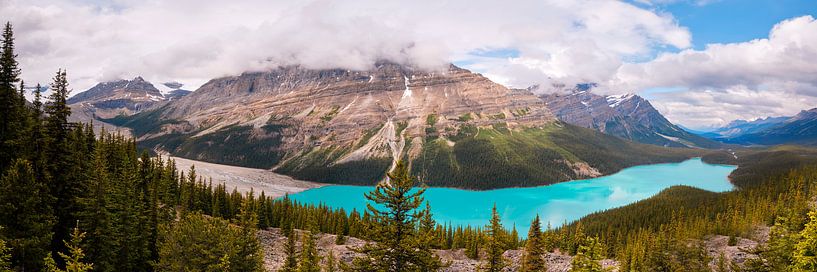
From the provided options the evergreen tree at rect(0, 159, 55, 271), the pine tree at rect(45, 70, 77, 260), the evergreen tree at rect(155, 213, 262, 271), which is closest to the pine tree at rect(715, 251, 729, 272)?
the evergreen tree at rect(155, 213, 262, 271)

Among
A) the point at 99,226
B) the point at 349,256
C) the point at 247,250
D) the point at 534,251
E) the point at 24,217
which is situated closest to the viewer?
the point at 24,217

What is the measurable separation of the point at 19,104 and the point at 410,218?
3708 centimetres

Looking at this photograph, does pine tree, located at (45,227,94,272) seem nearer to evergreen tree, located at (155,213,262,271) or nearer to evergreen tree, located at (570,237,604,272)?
evergreen tree, located at (155,213,262,271)

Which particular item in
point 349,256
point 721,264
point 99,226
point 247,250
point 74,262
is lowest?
point 349,256

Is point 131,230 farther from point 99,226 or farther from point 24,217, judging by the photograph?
point 24,217

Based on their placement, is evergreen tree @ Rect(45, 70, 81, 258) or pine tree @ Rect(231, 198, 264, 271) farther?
evergreen tree @ Rect(45, 70, 81, 258)

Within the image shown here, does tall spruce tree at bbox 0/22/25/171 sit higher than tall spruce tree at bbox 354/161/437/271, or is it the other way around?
tall spruce tree at bbox 0/22/25/171

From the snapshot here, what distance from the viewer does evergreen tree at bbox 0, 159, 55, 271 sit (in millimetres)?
27016

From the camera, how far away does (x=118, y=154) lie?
55.5 metres

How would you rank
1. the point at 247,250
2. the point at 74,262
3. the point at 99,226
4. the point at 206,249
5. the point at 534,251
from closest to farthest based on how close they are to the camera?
the point at 74,262 → the point at 206,249 → the point at 247,250 → the point at 99,226 → the point at 534,251

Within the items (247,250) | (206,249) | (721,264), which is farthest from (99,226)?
(721,264)

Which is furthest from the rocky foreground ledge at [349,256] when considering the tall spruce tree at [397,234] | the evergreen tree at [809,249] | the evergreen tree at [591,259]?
the evergreen tree at [809,249]

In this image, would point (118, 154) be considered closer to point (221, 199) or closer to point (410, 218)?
point (221, 199)

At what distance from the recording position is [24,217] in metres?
27.8
